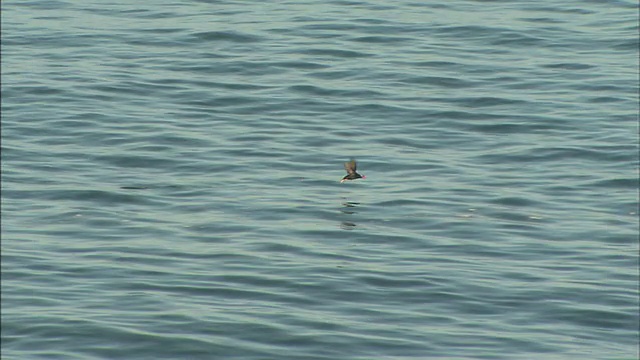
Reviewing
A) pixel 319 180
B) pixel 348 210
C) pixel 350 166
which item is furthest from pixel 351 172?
pixel 319 180

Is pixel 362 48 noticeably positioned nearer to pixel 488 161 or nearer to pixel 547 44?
pixel 547 44

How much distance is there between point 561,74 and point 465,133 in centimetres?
407

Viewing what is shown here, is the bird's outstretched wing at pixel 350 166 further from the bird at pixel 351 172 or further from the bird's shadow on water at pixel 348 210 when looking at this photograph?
the bird's shadow on water at pixel 348 210

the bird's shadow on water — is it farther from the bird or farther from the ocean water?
the bird

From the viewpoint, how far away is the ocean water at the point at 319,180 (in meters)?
16.2

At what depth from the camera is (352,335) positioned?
52.0 ft

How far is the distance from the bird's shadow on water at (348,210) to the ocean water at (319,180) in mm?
53

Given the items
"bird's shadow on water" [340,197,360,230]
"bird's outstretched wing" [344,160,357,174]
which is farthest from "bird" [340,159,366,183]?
"bird's shadow on water" [340,197,360,230]

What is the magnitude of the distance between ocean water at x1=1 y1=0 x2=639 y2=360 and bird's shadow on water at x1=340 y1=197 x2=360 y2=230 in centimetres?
5

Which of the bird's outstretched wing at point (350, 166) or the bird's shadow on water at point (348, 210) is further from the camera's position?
the bird's outstretched wing at point (350, 166)

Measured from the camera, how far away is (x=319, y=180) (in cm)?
2238

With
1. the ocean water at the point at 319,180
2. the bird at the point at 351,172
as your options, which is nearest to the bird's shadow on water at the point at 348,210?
the ocean water at the point at 319,180

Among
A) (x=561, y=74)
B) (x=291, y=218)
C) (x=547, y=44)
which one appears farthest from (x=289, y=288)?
(x=547, y=44)

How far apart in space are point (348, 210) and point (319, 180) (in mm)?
1463
